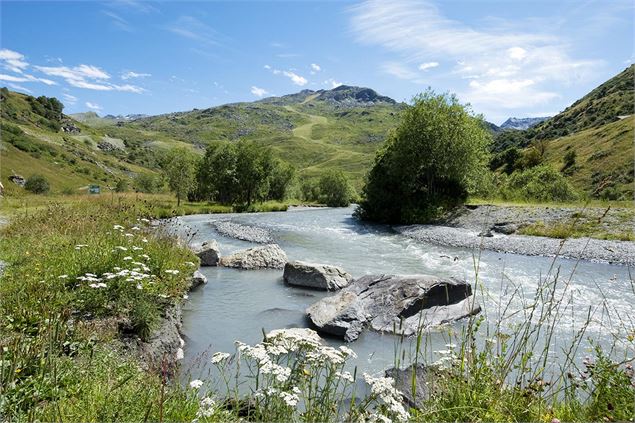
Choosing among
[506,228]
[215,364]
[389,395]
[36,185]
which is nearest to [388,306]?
[215,364]

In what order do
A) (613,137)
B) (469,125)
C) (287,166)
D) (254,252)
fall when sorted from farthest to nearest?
1. (287,166)
2. (613,137)
3. (469,125)
4. (254,252)

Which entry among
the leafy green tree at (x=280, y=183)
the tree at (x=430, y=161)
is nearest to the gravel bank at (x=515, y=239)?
the tree at (x=430, y=161)

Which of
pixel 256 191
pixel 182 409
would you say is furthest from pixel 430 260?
pixel 256 191

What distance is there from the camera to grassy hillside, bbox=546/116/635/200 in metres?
72.2

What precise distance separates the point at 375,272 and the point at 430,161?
91.4 feet

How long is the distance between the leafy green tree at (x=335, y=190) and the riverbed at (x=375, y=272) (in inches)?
2727

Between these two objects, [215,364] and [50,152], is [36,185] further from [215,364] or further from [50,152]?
[215,364]

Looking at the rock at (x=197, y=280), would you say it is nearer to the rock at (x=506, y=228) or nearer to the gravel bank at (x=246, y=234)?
the gravel bank at (x=246, y=234)

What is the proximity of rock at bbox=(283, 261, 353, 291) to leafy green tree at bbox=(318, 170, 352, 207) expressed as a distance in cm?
8375

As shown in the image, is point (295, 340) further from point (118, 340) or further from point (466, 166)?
point (466, 166)

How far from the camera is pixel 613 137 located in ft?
287

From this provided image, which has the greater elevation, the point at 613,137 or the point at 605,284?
the point at 613,137

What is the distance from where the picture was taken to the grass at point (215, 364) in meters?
3.81

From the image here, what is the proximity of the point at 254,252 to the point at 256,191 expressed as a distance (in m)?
51.9
